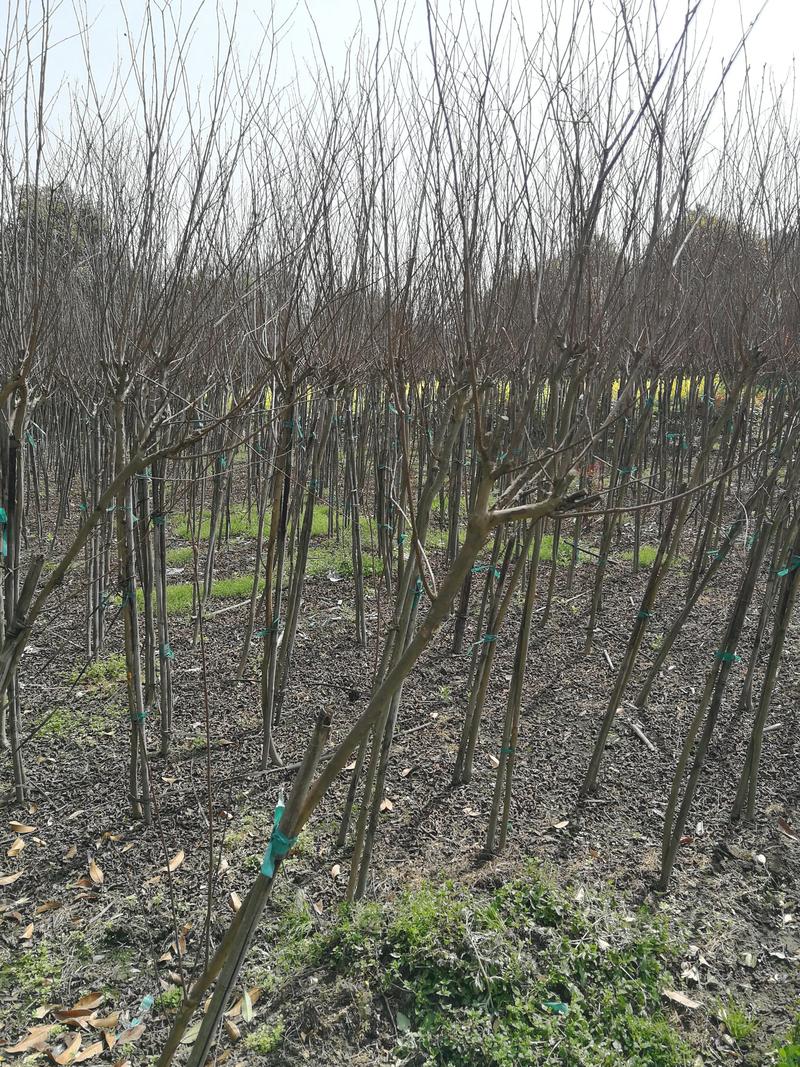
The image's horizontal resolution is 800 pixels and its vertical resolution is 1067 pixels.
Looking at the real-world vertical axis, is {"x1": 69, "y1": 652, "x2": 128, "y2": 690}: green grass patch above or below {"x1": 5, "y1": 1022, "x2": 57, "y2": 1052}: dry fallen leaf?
above

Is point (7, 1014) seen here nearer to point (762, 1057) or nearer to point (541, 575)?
point (762, 1057)

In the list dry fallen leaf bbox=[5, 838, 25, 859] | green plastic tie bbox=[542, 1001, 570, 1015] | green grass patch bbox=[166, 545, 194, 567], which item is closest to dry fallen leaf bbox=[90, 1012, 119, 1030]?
dry fallen leaf bbox=[5, 838, 25, 859]

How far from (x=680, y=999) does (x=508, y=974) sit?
24.3 inches

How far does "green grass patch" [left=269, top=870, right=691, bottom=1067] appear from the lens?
7.47 feet

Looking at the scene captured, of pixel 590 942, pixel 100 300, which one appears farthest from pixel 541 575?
pixel 100 300

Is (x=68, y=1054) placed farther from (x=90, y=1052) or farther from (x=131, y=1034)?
(x=131, y=1034)

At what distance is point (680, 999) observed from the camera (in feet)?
8.14

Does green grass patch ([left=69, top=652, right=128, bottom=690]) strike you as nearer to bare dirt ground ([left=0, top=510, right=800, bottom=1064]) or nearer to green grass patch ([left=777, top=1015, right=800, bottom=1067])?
bare dirt ground ([left=0, top=510, right=800, bottom=1064])

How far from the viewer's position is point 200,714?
444 cm

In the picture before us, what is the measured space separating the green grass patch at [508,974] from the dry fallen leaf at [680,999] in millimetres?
31

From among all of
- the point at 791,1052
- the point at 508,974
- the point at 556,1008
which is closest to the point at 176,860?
the point at 508,974

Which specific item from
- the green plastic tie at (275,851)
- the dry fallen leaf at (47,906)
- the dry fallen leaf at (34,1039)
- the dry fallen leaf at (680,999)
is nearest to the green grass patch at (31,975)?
the dry fallen leaf at (34,1039)

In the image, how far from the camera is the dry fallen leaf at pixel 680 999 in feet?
8.10

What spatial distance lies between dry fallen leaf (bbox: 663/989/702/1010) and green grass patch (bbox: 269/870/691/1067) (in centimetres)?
3
